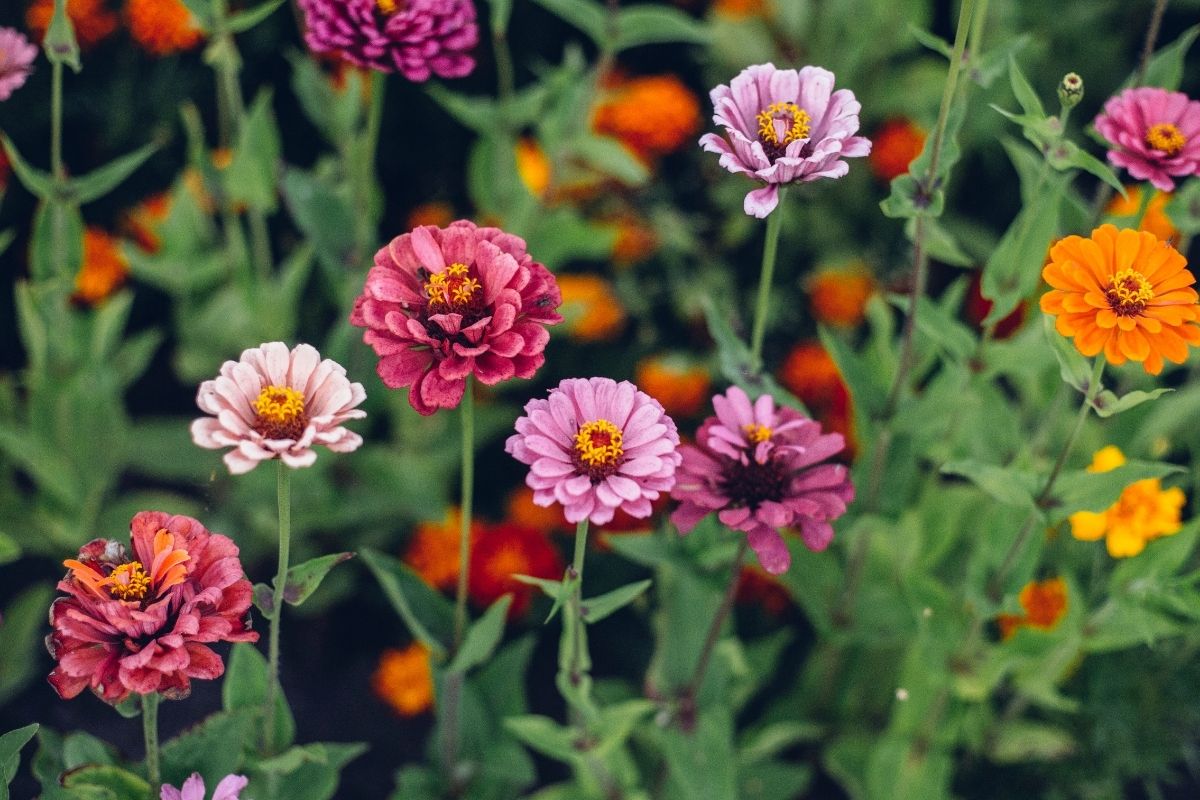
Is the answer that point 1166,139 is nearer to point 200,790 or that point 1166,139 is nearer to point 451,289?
point 451,289

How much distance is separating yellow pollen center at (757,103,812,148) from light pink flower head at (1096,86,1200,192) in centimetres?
33

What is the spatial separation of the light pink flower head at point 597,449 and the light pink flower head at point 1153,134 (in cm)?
55

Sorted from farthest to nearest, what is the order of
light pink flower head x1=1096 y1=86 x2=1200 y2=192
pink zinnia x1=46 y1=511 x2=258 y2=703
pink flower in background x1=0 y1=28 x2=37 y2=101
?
pink flower in background x1=0 y1=28 x2=37 y2=101
light pink flower head x1=1096 y1=86 x2=1200 y2=192
pink zinnia x1=46 y1=511 x2=258 y2=703

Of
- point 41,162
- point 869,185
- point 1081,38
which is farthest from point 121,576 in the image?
point 1081,38

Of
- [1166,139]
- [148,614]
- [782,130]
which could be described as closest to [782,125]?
[782,130]

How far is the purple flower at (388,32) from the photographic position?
3.73 feet

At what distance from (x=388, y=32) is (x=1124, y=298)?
2.50 feet

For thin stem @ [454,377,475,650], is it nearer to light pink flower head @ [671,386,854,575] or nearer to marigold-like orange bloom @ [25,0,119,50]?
light pink flower head @ [671,386,854,575]

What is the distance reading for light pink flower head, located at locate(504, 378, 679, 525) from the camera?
862 mm

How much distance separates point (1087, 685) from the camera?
1.55m

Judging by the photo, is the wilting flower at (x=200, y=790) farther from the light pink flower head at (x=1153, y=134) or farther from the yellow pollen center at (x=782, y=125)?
the light pink flower head at (x=1153, y=134)

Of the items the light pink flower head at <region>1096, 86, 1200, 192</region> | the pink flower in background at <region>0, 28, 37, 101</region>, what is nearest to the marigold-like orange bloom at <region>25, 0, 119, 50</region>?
the pink flower in background at <region>0, 28, 37, 101</region>

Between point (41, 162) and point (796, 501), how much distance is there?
1.47 metres

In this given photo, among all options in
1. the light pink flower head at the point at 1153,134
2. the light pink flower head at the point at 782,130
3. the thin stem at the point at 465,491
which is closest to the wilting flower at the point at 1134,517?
the light pink flower head at the point at 1153,134
